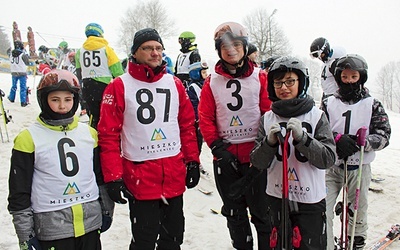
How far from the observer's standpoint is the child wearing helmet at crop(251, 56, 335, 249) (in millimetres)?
2441

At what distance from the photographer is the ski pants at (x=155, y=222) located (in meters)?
2.77

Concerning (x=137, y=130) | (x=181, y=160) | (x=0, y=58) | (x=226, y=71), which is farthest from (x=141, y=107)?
(x=0, y=58)

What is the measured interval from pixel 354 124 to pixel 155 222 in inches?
82.4

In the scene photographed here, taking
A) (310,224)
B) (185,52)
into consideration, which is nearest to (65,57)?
(185,52)

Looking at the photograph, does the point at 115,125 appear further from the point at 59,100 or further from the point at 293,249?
the point at 293,249

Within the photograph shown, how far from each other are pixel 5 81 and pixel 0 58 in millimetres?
13148

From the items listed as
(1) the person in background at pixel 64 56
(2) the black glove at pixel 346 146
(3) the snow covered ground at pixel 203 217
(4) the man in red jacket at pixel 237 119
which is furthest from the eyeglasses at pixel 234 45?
(1) the person in background at pixel 64 56

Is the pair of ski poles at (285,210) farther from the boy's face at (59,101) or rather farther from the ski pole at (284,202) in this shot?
the boy's face at (59,101)

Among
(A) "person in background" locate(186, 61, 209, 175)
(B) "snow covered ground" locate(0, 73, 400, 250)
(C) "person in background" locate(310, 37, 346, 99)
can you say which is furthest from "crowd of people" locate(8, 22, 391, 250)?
(C) "person in background" locate(310, 37, 346, 99)

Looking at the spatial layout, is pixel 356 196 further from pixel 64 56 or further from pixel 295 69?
pixel 64 56

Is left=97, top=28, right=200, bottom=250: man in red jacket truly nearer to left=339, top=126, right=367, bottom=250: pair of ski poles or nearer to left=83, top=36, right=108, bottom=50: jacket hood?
left=339, top=126, right=367, bottom=250: pair of ski poles

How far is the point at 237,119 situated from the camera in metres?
3.03

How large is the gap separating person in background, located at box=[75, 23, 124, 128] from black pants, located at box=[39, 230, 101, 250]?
3.81m

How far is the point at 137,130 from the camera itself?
2.75 metres
